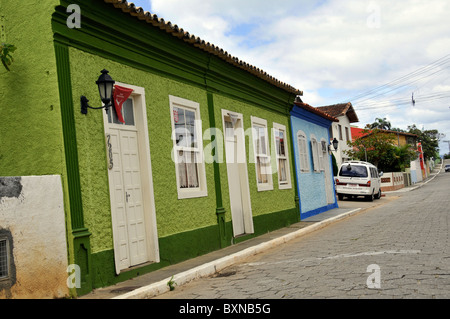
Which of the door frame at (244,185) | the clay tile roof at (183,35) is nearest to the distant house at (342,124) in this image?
the clay tile roof at (183,35)

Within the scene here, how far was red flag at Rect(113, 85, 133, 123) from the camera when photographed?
731 centimetres

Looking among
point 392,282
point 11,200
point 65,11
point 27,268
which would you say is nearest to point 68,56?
point 65,11

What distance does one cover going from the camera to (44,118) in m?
6.27

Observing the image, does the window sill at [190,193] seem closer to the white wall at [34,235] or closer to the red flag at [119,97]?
the red flag at [119,97]

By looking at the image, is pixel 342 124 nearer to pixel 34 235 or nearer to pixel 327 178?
pixel 327 178

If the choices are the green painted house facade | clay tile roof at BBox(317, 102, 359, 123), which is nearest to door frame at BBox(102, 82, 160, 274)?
the green painted house facade

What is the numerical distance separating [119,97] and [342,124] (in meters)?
39.6

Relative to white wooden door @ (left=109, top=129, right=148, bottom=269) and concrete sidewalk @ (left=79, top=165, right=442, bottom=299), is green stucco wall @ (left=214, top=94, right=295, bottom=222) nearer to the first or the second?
concrete sidewalk @ (left=79, top=165, right=442, bottom=299)

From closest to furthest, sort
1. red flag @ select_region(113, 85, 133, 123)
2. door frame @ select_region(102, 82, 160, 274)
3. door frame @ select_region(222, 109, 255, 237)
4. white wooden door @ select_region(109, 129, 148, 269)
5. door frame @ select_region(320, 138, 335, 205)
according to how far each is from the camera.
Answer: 1. white wooden door @ select_region(109, 129, 148, 269)
2. red flag @ select_region(113, 85, 133, 123)
3. door frame @ select_region(102, 82, 160, 274)
4. door frame @ select_region(222, 109, 255, 237)
5. door frame @ select_region(320, 138, 335, 205)

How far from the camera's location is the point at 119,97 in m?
7.39

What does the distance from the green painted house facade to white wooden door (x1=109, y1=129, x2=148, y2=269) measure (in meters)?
0.02
